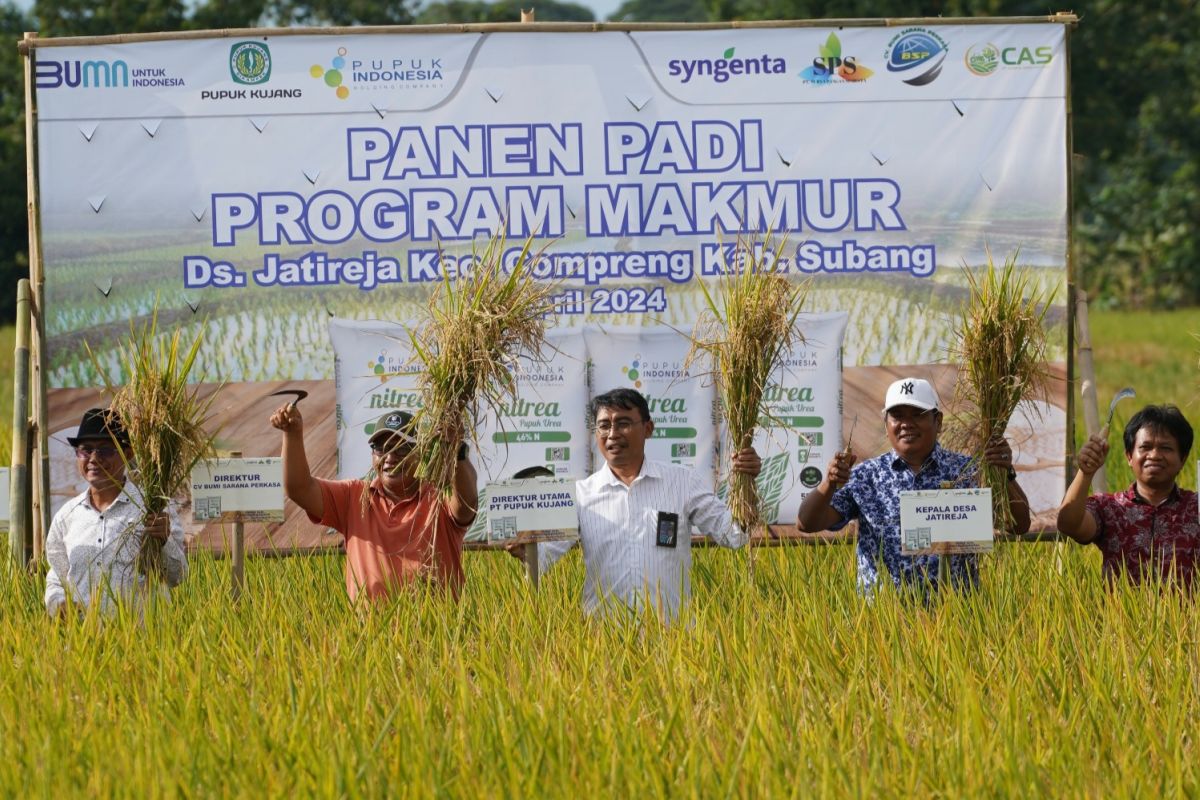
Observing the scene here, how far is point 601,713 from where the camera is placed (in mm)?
3979

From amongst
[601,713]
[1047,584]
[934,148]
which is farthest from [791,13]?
[601,713]

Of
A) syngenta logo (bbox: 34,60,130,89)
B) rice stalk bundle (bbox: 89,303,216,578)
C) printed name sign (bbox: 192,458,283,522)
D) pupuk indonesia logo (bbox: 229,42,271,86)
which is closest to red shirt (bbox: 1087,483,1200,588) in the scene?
printed name sign (bbox: 192,458,283,522)

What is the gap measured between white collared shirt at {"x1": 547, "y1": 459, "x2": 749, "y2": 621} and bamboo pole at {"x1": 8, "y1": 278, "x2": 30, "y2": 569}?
233 cm

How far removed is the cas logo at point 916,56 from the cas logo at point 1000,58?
124mm

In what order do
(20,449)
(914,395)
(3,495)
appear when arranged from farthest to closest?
(20,449), (3,495), (914,395)

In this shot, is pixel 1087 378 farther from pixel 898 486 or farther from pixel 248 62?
pixel 248 62

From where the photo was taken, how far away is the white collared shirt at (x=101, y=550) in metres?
5.19

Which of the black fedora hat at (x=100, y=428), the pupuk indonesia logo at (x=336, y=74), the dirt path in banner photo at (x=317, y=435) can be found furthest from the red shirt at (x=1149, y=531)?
the pupuk indonesia logo at (x=336, y=74)

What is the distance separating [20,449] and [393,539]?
6.74ft

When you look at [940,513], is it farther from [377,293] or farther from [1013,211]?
[377,293]

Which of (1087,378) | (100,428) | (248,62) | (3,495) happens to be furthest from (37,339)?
(1087,378)

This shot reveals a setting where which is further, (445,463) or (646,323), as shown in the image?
(646,323)

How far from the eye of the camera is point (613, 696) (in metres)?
4.04

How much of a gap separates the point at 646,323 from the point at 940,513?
2.12 metres
